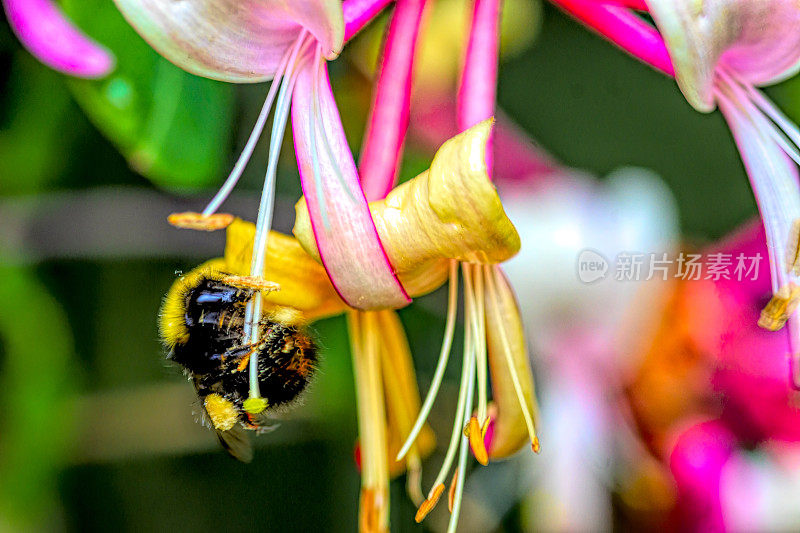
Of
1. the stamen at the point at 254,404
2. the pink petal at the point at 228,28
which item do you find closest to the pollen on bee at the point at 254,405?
the stamen at the point at 254,404

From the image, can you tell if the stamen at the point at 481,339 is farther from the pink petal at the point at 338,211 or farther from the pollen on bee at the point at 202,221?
the pollen on bee at the point at 202,221

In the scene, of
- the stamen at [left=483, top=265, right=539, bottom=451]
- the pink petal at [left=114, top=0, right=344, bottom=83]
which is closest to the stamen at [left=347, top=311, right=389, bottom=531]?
the stamen at [left=483, top=265, right=539, bottom=451]

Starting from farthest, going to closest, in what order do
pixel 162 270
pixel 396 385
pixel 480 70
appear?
pixel 162 270 < pixel 396 385 < pixel 480 70

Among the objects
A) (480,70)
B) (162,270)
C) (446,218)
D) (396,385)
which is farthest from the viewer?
(162,270)

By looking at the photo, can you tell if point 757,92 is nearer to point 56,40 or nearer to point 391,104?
point 391,104

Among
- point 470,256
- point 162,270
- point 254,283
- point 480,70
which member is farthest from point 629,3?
point 162,270

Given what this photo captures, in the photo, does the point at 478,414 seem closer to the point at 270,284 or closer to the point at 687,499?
the point at 270,284

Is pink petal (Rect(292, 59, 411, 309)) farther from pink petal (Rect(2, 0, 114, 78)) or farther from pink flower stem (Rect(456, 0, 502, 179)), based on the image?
pink petal (Rect(2, 0, 114, 78))
